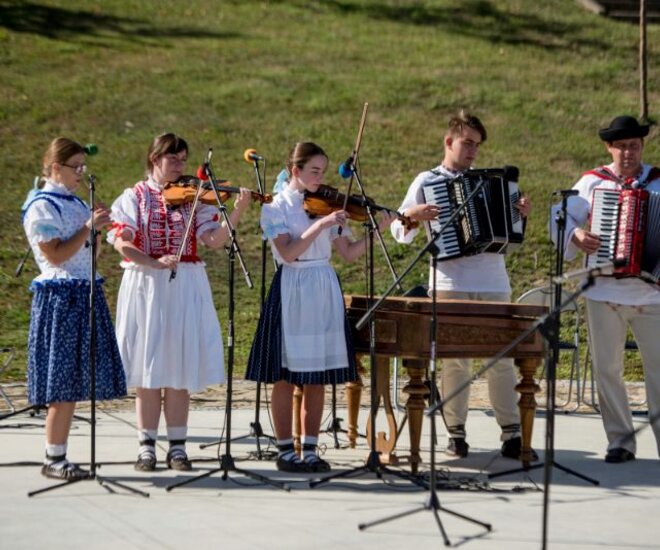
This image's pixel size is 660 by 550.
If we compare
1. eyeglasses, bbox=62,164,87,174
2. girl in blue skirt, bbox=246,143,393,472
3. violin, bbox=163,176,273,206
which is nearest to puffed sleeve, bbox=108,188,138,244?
violin, bbox=163,176,273,206

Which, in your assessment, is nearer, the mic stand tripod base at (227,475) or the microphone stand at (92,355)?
the microphone stand at (92,355)

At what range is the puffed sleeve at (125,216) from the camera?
7.42 m

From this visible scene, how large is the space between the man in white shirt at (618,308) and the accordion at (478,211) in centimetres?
28

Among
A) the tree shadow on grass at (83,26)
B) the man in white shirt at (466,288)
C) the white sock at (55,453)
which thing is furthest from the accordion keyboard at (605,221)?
the tree shadow on grass at (83,26)

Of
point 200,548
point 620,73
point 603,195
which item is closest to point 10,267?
point 603,195

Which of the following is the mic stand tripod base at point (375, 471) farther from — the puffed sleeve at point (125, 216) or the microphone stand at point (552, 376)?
the puffed sleeve at point (125, 216)

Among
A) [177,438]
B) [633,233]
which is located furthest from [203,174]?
[633,233]

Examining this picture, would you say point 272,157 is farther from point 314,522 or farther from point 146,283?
point 314,522

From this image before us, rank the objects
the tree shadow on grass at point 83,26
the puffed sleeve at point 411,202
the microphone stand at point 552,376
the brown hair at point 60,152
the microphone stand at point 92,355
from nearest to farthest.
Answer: the microphone stand at point 552,376 → the microphone stand at point 92,355 → the brown hair at point 60,152 → the puffed sleeve at point 411,202 → the tree shadow on grass at point 83,26

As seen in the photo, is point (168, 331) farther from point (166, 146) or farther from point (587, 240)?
point (587, 240)

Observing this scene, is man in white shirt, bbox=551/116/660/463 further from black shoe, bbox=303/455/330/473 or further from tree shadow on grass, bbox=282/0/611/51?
tree shadow on grass, bbox=282/0/611/51

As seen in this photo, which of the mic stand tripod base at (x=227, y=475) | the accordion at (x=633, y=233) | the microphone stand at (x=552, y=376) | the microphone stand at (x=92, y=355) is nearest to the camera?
the microphone stand at (x=552, y=376)

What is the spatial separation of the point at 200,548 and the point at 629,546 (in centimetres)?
185

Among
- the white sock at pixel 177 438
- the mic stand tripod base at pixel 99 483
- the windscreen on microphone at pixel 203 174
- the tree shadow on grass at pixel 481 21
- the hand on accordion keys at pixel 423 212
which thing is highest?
the tree shadow on grass at pixel 481 21
